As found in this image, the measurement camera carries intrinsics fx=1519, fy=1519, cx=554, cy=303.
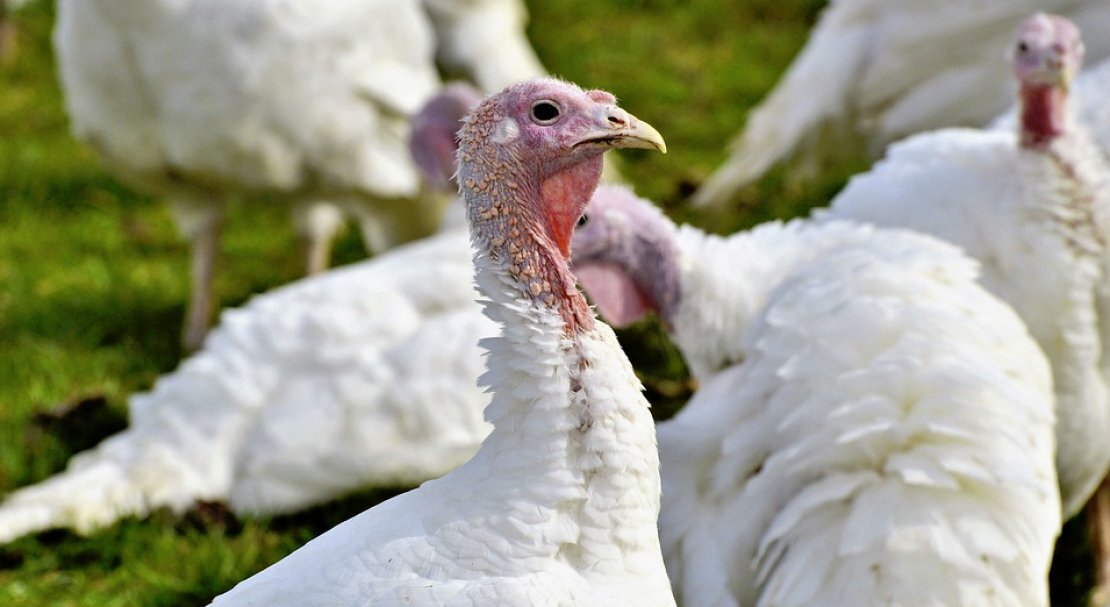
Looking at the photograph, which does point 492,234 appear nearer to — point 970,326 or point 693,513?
point 693,513

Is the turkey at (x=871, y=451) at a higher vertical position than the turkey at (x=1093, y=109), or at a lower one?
lower

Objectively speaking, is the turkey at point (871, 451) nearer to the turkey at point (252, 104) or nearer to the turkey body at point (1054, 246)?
the turkey body at point (1054, 246)

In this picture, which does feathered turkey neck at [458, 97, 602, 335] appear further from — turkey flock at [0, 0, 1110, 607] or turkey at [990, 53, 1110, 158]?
turkey at [990, 53, 1110, 158]

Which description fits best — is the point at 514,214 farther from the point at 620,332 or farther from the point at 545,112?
the point at 620,332

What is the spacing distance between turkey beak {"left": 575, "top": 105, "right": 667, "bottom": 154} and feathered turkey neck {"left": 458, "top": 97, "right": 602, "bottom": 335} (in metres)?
0.03

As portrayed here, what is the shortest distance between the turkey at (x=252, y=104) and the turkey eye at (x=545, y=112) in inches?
112

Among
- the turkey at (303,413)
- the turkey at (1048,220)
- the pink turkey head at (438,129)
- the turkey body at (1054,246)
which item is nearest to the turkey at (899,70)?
the pink turkey head at (438,129)

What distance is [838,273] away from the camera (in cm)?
298

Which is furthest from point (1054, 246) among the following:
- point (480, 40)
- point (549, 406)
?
point (480, 40)

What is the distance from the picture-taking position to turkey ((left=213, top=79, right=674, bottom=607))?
209 centimetres

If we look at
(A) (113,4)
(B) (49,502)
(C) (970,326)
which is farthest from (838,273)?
(A) (113,4)

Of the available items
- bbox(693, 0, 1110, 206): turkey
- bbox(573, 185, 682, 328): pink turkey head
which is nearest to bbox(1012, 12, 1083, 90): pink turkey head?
bbox(573, 185, 682, 328): pink turkey head

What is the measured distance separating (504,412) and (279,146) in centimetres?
311

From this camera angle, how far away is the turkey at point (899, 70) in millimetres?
Answer: 4723
